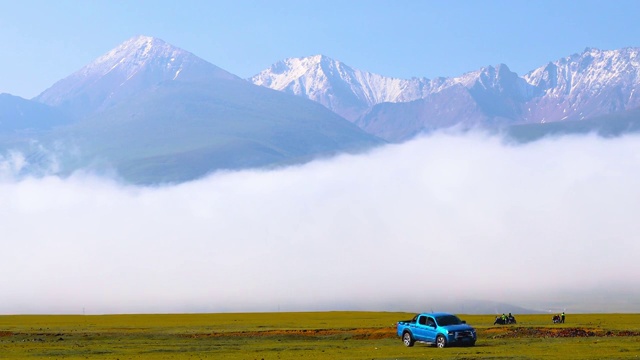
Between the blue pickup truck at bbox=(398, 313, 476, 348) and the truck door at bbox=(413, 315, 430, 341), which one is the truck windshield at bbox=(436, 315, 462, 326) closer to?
the blue pickup truck at bbox=(398, 313, 476, 348)

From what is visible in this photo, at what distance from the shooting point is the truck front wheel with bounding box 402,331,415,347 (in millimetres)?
80375

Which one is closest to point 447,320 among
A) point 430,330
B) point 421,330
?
point 430,330

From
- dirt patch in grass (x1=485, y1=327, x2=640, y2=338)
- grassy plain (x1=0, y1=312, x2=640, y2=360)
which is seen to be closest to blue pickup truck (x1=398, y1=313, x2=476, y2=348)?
grassy plain (x1=0, y1=312, x2=640, y2=360)

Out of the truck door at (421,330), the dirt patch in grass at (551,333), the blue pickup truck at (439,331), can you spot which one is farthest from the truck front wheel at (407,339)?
the dirt patch in grass at (551,333)

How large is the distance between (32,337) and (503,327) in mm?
45882

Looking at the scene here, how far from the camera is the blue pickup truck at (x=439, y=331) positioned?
76.8 m

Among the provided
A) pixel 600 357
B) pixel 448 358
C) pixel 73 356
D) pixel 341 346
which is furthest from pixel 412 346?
pixel 73 356

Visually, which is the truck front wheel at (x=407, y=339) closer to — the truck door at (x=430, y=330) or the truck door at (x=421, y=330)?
the truck door at (x=421, y=330)

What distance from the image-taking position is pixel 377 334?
95.4 metres

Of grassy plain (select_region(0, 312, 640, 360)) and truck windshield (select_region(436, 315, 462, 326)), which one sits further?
truck windshield (select_region(436, 315, 462, 326))

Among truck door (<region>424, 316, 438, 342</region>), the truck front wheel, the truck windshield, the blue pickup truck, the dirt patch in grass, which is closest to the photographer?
the blue pickup truck

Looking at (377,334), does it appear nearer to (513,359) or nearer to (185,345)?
(185,345)

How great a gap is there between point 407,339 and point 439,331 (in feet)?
13.7

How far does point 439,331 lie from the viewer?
77.4 metres
